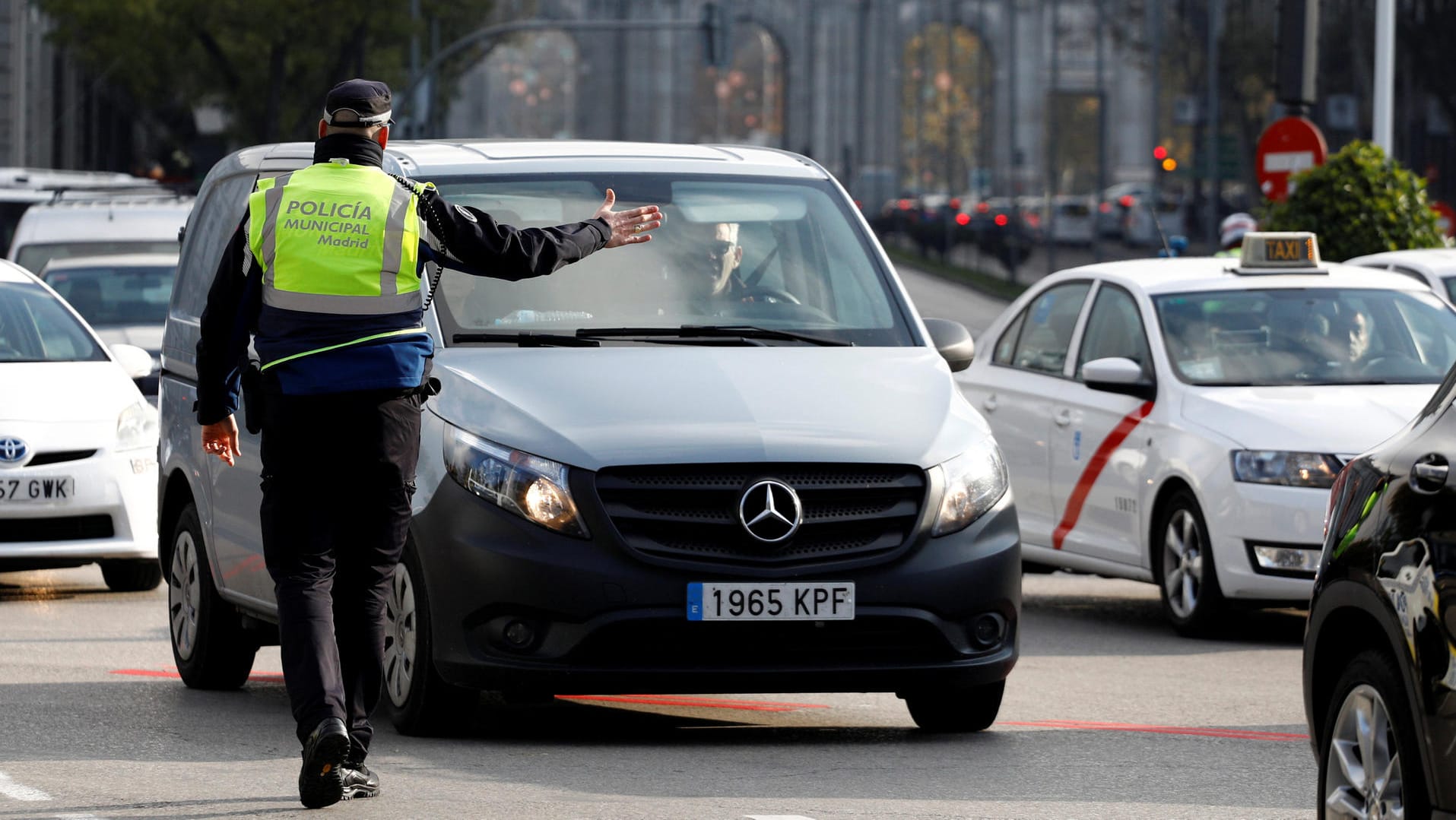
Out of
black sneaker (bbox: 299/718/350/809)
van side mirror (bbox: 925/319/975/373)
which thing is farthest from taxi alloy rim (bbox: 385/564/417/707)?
van side mirror (bbox: 925/319/975/373)

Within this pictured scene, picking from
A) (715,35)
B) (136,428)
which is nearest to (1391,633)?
(136,428)

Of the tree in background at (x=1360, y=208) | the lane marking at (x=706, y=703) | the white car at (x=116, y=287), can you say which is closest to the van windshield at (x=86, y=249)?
the white car at (x=116, y=287)

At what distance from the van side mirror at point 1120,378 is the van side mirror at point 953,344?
3.17 m

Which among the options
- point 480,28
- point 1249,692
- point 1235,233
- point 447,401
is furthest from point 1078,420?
point 480,28

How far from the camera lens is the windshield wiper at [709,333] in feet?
26.2

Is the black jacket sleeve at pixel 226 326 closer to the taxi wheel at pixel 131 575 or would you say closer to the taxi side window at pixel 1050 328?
the taxi wheel at pixel 131 575

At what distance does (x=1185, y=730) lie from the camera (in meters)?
8.25

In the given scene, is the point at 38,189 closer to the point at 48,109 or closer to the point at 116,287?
the point at 116,287

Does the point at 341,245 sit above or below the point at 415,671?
above

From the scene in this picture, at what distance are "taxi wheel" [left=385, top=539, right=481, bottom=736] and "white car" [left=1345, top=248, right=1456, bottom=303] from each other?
7.46 m

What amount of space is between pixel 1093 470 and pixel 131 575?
446 centimetres

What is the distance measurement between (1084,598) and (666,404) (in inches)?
232

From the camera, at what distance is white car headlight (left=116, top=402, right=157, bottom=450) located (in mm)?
12383

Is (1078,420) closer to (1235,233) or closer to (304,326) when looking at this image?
(304,326)
